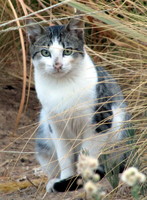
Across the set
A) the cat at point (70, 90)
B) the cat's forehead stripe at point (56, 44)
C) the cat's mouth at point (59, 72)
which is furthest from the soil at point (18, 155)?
the cat's forehead stripe at point (56, 44)

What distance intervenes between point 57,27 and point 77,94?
0.42 m

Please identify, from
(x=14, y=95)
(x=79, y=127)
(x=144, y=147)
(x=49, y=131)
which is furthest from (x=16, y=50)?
(x=144, y=147)

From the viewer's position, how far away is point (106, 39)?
147 inches

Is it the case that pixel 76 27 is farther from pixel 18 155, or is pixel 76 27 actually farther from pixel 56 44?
pixel 18 155

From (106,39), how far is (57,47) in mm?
1133

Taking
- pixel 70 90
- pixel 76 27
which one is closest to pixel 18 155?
pixel 70 90

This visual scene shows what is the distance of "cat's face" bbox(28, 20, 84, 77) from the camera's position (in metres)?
2.62

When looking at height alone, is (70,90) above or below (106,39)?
below

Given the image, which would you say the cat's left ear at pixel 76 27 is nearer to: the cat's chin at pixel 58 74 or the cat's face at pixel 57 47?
the cat's face at pixel 57 47

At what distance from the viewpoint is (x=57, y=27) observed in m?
2.77

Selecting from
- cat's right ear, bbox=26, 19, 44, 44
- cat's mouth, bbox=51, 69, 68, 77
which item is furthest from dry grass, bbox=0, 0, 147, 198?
cat's mouth, bbox=51, 69, 68, 77

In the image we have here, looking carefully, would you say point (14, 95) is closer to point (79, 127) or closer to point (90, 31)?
point (90, 31)

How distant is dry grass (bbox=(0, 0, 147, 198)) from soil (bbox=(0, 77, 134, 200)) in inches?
5.4

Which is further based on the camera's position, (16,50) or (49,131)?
(16,50)
